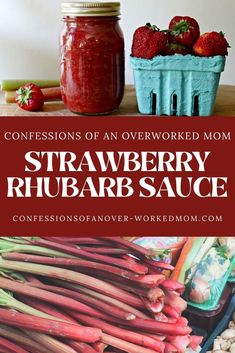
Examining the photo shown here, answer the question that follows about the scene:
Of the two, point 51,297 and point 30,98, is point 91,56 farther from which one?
point 51,297

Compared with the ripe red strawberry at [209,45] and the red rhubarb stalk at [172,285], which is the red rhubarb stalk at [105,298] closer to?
the red rhubarb stalk at [172,285]

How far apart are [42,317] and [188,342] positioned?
24 centimetres

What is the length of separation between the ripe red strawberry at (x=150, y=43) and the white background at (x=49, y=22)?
0.51m

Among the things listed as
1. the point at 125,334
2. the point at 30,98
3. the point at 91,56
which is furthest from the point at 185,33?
the point at 125,334

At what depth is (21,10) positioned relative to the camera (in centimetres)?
147

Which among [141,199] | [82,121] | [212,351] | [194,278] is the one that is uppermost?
[82,121]

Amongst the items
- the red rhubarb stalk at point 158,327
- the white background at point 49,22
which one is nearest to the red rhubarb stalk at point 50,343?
the red rhubarb stalk at point 158,327

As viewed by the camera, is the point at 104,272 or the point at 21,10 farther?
the point at 21,10

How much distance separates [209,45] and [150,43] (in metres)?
0.10

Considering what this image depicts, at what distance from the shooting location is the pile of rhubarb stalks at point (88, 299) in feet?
2.93

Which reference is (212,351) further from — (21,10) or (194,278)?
(21,10)

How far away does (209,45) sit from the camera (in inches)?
38.0

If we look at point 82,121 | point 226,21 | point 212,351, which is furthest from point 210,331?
point 226,21

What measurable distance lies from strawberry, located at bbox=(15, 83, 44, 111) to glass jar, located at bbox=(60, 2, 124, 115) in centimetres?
6
